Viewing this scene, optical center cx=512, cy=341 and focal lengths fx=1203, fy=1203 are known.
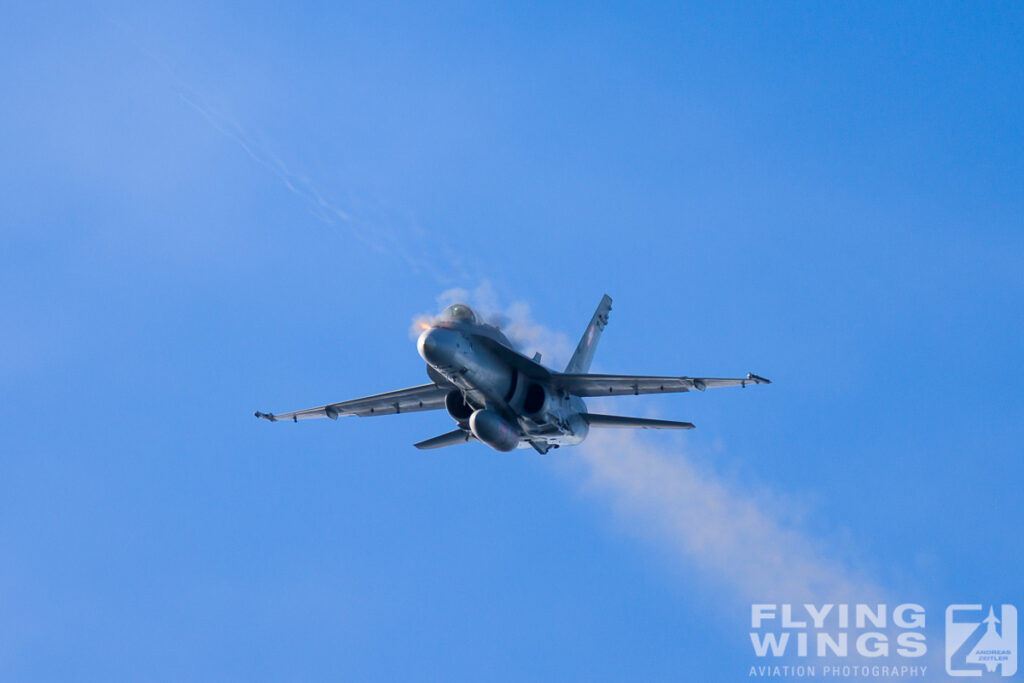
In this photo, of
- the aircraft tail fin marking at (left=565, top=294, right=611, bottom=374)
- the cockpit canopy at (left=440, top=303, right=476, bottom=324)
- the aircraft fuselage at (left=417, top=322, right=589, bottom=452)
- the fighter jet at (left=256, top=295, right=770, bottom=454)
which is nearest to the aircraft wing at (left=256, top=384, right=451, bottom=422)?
the fighter jet at (left=256, top=295, right=770, bottom=454)

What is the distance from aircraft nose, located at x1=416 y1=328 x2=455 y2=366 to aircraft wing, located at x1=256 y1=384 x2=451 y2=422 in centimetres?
555

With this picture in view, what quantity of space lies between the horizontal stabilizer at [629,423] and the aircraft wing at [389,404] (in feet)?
17.1

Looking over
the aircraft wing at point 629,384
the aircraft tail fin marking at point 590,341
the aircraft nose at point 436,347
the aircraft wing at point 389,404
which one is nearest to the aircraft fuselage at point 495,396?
the aircraft nose at point 436,347

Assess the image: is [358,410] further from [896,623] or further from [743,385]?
[896,623]

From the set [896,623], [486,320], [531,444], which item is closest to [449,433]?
[531,444]

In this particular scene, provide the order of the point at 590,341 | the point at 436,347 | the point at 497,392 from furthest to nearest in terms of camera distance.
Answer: the point at 590,341, the point at 497,392, the point at 436,347

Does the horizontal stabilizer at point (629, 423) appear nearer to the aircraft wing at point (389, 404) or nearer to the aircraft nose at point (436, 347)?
the aircraft wing at point (389, 404)

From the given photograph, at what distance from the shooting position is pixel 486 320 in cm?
3784

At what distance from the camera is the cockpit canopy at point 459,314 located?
36.8 meters

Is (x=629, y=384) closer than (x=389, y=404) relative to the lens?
Yes

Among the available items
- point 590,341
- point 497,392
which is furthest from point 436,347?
point 590,341

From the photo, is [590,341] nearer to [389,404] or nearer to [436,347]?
[389,404]

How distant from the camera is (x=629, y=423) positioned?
40156 millimetres

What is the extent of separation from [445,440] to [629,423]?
21.1 feet
